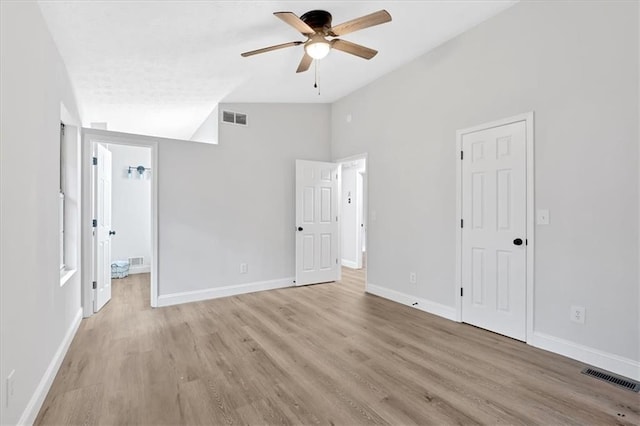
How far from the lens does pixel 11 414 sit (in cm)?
157

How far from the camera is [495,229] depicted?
10.4 ft

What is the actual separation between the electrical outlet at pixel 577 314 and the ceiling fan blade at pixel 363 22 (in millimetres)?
2765

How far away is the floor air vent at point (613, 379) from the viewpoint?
217cm

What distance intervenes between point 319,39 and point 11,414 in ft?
10.3

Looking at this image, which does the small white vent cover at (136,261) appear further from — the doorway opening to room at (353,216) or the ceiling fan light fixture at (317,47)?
the ceiling fan light fixture at (317,47)

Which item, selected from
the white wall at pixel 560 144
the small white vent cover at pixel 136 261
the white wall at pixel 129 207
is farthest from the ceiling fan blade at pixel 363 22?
the small white vent cover at pixel 136 261

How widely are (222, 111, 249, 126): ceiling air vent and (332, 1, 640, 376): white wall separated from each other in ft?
8.08

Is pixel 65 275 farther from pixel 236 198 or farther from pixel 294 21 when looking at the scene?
pixel 294 21

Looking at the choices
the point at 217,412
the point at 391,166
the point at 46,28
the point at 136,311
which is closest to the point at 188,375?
the point at 217,412

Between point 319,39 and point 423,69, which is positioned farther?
point 423,69

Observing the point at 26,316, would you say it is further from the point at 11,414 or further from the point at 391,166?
the point at 391,166

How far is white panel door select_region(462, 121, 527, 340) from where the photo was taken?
2.96m

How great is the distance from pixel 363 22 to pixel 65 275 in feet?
11.4

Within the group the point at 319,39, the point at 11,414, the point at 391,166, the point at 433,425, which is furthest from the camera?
the point at 391,166
